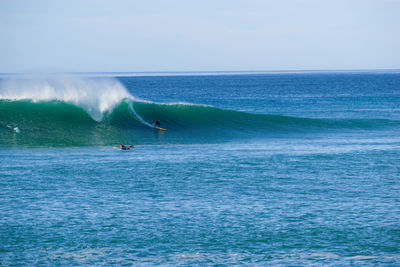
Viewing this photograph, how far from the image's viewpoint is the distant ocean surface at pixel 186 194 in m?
11.5

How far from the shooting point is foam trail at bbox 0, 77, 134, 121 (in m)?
34.9

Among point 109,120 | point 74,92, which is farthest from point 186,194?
point 74,92

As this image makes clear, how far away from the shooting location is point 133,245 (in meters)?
11.8

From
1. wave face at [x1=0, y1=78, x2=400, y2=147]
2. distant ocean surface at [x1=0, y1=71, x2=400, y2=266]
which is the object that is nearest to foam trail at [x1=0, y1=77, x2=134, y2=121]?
wave face at [x1=0, y1=78, x2=400, y2=147]

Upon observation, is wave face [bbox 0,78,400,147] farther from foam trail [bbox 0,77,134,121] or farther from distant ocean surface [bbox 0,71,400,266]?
distant ocean surface [bbox 0,71,400,266]

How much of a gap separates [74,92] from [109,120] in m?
3.84

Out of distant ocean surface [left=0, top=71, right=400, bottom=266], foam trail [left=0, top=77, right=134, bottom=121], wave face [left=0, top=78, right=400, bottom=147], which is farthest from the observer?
foam trail [left=0, top=77, right=134, bottom=121]

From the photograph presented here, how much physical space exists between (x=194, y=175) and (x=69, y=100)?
60.0 ft

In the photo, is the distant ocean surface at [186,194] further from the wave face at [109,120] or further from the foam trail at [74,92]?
the foam trail at [74,92]

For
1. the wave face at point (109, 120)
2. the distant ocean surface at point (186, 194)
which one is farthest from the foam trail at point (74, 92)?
the distant ocean surface at point (186, 194)

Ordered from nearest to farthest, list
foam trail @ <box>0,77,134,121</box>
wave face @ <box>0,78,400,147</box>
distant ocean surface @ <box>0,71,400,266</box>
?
1. distant ocean surface @ <box>0,71,400,266</box>
2. wave face @ <box>0,78,400,147</box>
3. foam trail @ <box>0,77,134,121</box>

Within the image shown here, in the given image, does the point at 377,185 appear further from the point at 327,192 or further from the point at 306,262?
the point at 306,262

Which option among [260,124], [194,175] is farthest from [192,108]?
[194,175]

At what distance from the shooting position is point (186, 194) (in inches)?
636
